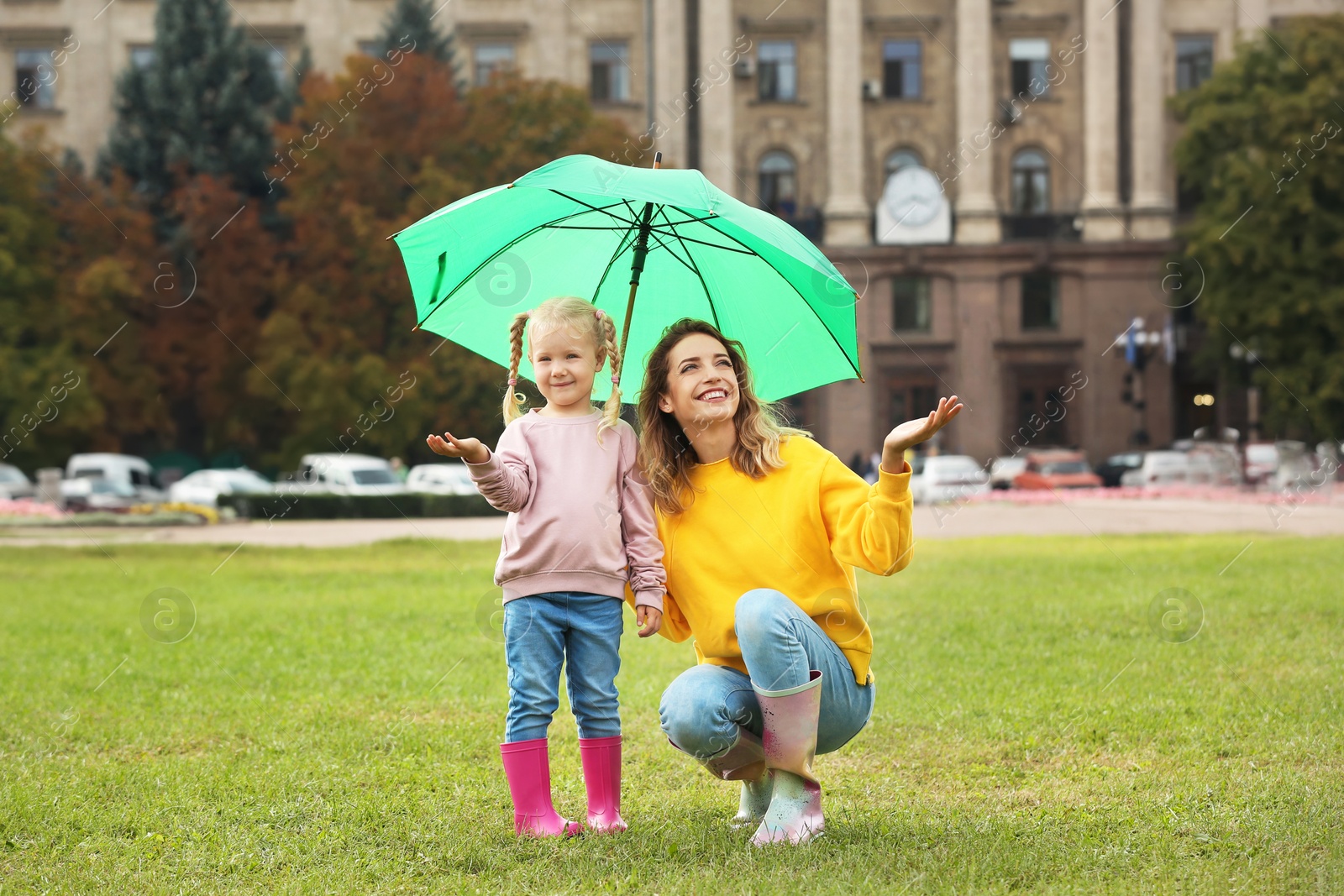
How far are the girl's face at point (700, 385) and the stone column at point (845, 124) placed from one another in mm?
42690

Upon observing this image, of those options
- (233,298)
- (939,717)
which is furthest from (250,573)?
(233,298)

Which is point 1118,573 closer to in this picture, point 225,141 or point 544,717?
point 544,717

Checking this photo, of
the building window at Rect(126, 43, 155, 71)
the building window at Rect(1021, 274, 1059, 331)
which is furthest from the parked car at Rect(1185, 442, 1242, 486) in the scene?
the building window at Rect(126, 43, 155, 71)

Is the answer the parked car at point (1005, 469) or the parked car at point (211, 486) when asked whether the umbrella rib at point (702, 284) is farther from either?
the parked car at point (1005, 469)

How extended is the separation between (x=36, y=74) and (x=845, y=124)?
26583mm

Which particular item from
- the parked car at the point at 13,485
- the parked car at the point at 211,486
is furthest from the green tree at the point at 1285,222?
the parked car at the point at 13,485

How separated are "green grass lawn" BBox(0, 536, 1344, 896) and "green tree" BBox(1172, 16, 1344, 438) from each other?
98.8 feet

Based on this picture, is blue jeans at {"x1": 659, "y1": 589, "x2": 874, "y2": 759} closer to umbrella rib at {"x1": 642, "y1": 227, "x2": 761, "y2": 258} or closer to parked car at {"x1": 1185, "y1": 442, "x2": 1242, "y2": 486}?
umbrella rib at {"x1": 642, "y1": 227, "x2": 761, "y2": 258}

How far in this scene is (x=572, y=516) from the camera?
4535mm

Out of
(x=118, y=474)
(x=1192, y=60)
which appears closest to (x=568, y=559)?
(x=118, y=474)

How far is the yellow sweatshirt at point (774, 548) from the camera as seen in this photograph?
4.51m

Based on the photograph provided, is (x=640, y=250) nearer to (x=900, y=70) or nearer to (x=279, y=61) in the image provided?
(x=900, y=70)

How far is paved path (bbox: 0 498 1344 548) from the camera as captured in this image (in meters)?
20.8

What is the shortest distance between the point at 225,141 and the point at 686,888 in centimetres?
4271
